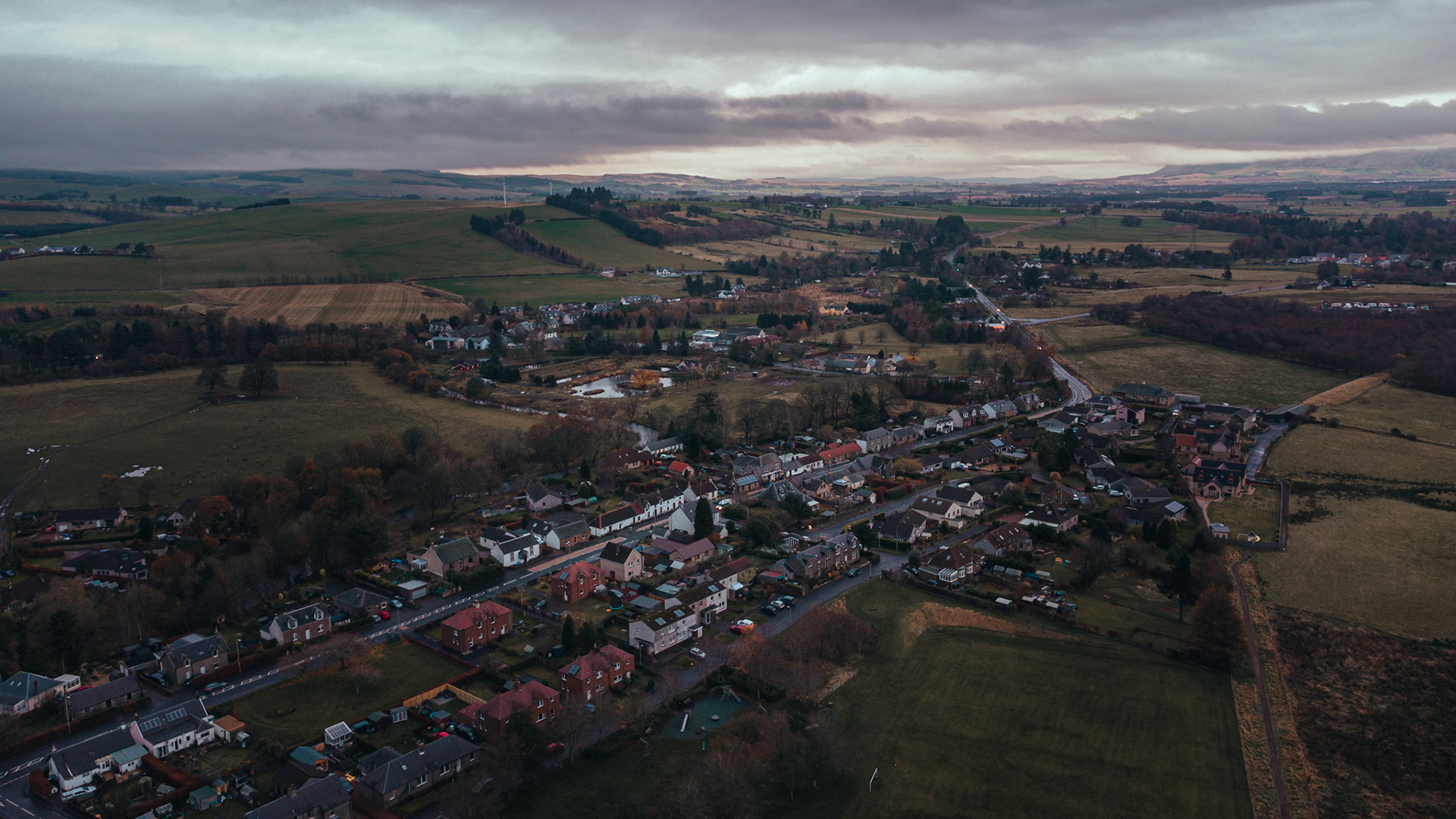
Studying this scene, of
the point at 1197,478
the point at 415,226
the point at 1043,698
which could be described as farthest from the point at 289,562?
the point at 415,226

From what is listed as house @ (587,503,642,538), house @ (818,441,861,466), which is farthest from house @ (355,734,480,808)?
house @ (818,441,861,466)

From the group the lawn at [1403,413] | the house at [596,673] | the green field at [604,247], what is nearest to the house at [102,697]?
the house at [596,673]

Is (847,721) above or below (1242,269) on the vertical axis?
below

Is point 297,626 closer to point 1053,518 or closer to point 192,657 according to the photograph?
point 192,657

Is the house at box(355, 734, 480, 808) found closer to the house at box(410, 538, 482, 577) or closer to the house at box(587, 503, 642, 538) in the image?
the house at box(410, 538, 482, 577)

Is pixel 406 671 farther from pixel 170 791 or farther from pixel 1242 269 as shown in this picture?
pixel 1242 269

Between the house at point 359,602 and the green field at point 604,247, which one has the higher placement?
the green field at point 604,247

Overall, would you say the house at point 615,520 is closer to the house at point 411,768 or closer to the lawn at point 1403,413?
the house at point 411,768
